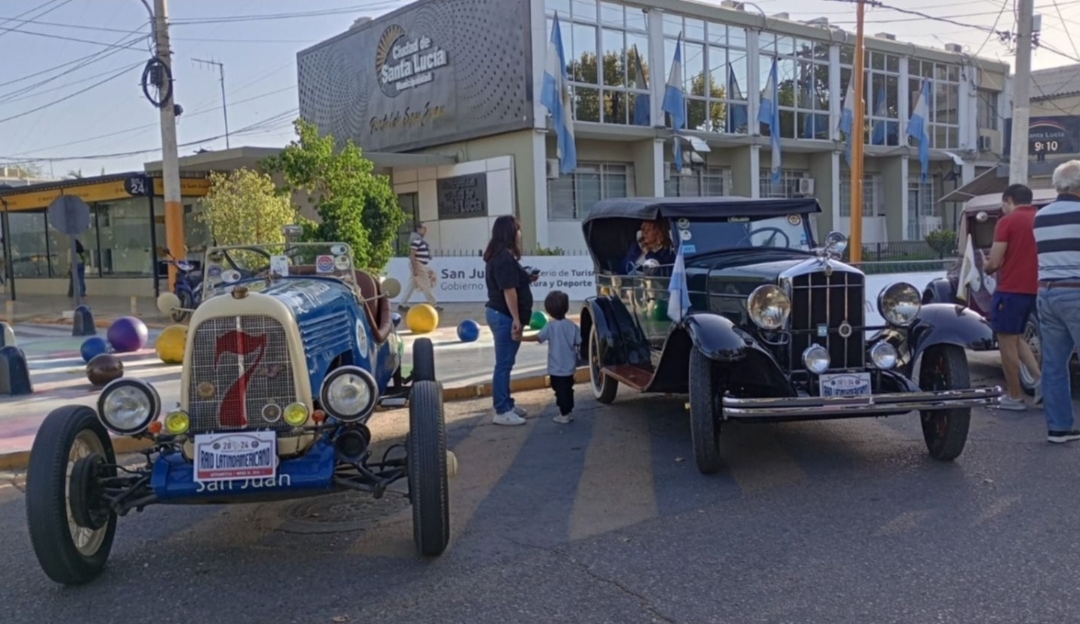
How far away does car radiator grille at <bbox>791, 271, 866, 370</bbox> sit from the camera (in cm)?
614

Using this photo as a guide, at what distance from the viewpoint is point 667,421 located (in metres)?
7.85

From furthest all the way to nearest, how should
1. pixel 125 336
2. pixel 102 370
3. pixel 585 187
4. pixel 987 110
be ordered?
pixel 987 110
pixel 585 187
pixel 125 336
pixel 102 370

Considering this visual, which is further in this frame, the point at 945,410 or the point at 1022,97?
the point at 1022,97

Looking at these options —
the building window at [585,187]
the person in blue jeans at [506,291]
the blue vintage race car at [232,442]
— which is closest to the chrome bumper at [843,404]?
the blue vintage race car at [232,442]

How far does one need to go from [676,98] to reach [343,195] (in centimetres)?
940

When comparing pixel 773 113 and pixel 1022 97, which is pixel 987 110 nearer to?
pixel 773 113

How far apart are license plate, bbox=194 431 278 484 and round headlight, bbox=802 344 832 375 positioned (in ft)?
11.1

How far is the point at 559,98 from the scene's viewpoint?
2002cm

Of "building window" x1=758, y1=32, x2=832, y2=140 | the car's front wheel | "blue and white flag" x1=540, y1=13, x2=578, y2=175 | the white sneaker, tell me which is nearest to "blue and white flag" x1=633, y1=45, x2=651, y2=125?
"blue and white flag" x1=540, y1=13, x2=578, y2=175

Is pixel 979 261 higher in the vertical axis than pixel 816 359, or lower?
higher

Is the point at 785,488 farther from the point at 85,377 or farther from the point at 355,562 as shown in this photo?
the point at 85,377

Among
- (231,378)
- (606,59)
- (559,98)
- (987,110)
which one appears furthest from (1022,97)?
(987,110)

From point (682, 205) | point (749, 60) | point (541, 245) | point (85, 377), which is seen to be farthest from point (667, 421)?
point (749, 60)

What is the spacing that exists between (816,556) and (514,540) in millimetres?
1539
